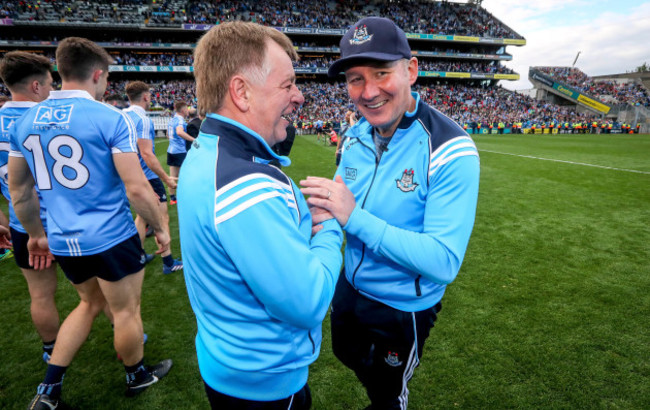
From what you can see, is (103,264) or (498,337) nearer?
(103,264)

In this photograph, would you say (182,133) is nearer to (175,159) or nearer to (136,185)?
(175,159)

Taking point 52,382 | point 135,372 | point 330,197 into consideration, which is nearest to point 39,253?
point 52,382

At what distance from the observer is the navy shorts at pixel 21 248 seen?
2.93m

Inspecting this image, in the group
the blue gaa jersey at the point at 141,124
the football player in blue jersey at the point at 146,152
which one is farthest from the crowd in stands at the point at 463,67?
the blue gaa jersey at the point at 141,124

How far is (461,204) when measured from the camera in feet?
4.71

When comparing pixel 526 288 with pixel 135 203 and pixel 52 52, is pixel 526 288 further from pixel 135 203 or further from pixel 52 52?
pixel 52 52

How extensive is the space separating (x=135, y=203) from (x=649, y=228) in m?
8.59

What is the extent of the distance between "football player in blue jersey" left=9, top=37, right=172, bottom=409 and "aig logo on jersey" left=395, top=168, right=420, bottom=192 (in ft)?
6.43

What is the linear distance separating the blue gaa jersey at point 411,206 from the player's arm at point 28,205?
2.49m

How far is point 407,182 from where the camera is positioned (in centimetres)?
160

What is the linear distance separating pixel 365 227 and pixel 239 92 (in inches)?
29.2

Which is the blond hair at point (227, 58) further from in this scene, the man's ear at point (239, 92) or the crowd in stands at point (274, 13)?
the crowd in stands at point (274, 13)

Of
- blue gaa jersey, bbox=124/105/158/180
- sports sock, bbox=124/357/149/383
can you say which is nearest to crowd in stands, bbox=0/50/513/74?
blue gaa jersey, bbox=124/105/158/180

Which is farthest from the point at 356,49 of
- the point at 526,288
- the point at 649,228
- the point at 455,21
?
the point at 455,21
